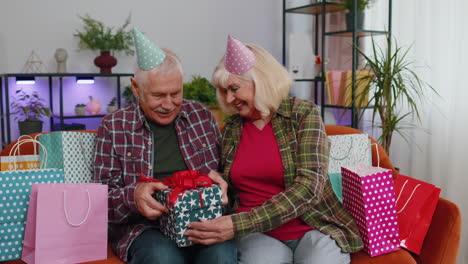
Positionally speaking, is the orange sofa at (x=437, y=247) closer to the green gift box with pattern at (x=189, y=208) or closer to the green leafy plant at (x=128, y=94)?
the green gift box with pattern at (x=189, y=208)

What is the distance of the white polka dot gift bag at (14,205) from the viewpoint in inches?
65.6

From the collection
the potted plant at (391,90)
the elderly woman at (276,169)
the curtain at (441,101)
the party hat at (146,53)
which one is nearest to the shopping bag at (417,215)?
the elderly woman at (276,169)

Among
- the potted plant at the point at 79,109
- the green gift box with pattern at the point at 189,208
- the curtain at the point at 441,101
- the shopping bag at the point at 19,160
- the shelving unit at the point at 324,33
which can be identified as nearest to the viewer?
the green gift box with pattern at the point at 189,208

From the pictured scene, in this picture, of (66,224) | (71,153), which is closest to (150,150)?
(71,153)

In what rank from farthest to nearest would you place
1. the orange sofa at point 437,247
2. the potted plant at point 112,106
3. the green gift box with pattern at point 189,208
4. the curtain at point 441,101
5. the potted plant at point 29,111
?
the potted plant at point 112,106 → the potted plant at point 29,111 → the curtain at point 441,101 → the orange sofa at point 437,247 → the green gift box with pattern at point 189,208

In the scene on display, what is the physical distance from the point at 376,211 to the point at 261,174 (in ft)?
1.48

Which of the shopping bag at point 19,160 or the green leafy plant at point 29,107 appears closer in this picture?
the shopping bag at point 19,160

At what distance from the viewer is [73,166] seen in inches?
75.7

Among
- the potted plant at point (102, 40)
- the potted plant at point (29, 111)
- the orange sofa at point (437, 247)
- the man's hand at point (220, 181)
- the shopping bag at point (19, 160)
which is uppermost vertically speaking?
the potted plant at point (102, 40)

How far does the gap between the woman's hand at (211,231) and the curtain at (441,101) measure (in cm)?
208

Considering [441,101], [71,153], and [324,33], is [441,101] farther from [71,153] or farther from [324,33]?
[71,153]

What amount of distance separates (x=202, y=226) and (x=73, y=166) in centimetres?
69

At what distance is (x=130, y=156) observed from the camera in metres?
1.87

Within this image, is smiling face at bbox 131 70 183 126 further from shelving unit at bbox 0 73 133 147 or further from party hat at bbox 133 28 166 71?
shelving unit at bbox 0 73 133 147
